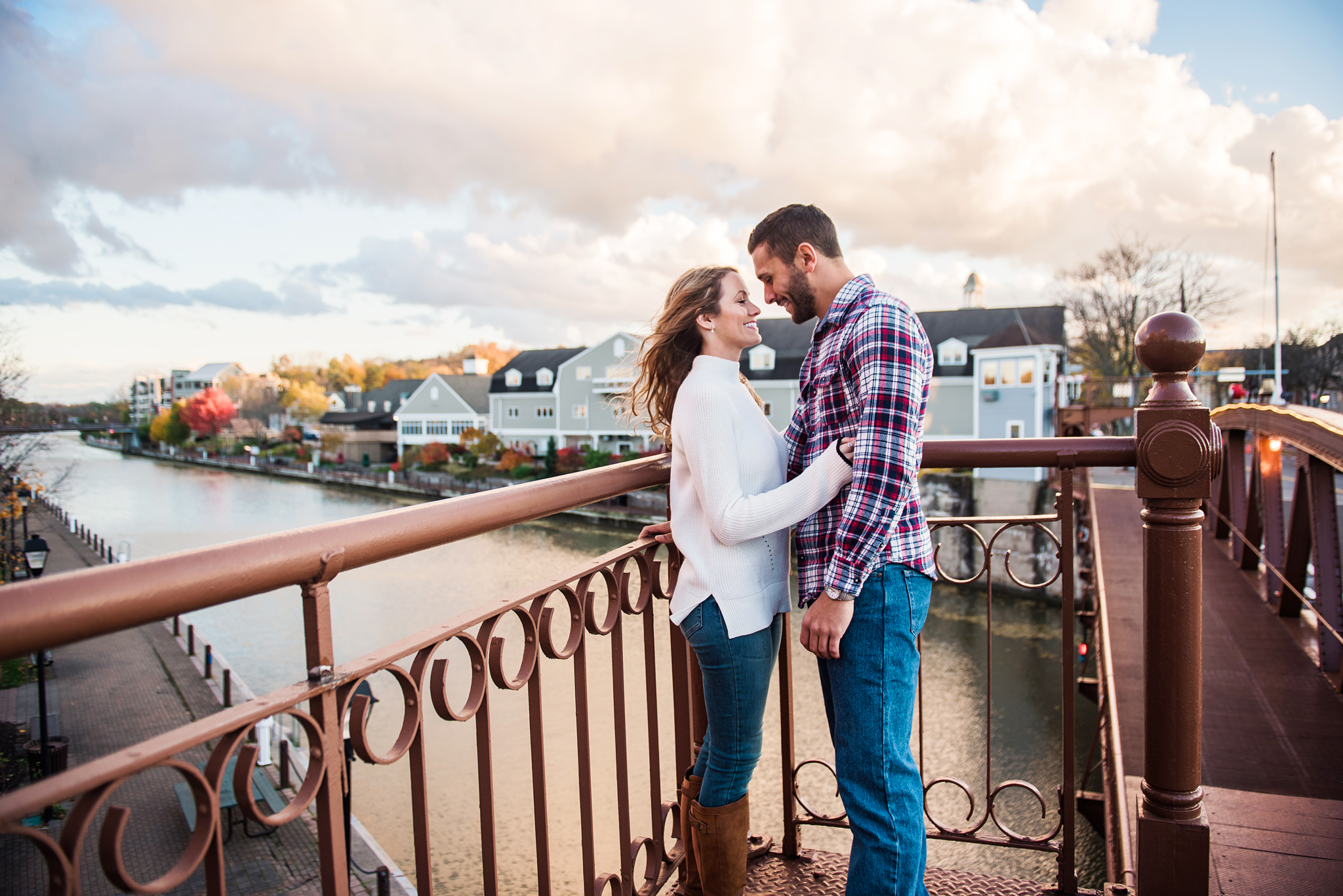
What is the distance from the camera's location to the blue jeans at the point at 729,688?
5.49 feet

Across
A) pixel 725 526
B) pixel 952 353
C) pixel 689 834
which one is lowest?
pixel 689 834

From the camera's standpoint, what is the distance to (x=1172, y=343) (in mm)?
1827

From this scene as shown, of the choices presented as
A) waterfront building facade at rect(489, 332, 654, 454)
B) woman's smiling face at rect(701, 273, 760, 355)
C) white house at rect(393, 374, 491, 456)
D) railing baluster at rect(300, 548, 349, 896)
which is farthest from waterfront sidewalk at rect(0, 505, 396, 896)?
white house at rect(393, 374, 491, 456)

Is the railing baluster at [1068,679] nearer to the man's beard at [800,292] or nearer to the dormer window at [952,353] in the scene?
the man's beard at [800,292]

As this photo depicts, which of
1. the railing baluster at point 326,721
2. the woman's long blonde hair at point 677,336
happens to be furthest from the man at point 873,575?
the railing baluster at point 326,721

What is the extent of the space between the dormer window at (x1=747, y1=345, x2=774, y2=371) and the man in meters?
33.5

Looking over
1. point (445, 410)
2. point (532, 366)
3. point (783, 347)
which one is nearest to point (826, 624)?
point (783, 347)

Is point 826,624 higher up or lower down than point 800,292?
lower down

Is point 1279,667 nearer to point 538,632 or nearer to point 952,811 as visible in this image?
point 538,632

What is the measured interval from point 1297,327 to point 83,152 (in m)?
91.5

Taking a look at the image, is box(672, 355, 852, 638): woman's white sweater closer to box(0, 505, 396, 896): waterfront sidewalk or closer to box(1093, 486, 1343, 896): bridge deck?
box(1093, 486, 1343, 896): bridge deck

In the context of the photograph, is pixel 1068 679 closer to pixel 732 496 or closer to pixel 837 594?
pixel 837 594

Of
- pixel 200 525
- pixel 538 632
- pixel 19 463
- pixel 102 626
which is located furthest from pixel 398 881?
pixel 200 525

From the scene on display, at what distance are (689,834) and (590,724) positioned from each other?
14748mm
